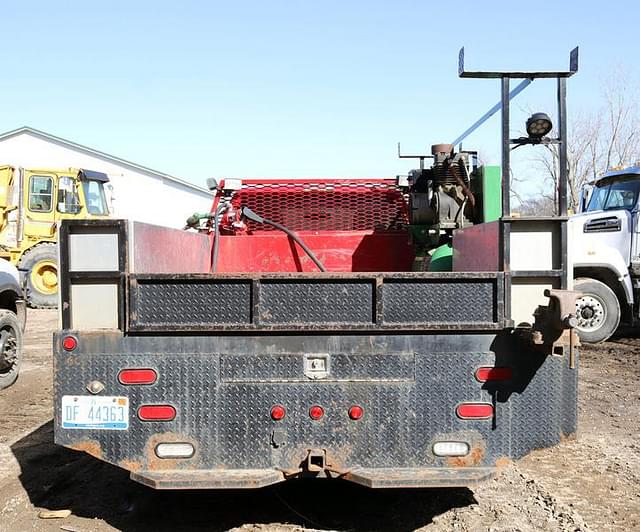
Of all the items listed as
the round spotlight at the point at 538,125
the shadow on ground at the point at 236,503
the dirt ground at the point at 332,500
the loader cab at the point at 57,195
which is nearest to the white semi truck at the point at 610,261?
the dirt ground at the point at 332,500

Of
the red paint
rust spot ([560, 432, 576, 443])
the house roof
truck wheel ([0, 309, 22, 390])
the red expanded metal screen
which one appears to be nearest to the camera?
rust spot ([560, 432, 576, 443])

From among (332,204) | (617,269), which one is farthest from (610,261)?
(332,204)

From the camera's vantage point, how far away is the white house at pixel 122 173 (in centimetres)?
3297

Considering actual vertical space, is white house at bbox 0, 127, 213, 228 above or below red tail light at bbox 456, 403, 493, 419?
above

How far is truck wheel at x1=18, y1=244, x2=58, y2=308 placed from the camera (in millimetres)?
14930

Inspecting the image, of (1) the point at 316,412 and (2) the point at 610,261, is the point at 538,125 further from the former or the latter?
(2) the point at 610,261

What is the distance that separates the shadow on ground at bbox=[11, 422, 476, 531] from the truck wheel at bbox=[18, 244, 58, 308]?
11327 mm

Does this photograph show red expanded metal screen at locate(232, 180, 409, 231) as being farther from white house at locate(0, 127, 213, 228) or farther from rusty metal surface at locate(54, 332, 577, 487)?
white house at locate(0, 127, 213, 228)

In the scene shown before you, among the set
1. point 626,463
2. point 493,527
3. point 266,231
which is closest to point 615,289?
point 626,463

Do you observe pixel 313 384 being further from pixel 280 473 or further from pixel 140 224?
pixel 140 224

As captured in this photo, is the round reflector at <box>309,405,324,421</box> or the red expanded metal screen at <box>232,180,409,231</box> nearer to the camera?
the round reflector at <box>309,405,324,421</box>

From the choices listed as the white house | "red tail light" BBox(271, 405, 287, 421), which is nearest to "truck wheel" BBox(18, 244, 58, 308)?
"red tail light" BBox(271, 405, 287, 421)

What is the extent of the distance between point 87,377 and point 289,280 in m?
1.10

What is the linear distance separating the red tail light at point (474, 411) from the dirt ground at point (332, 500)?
53cm
